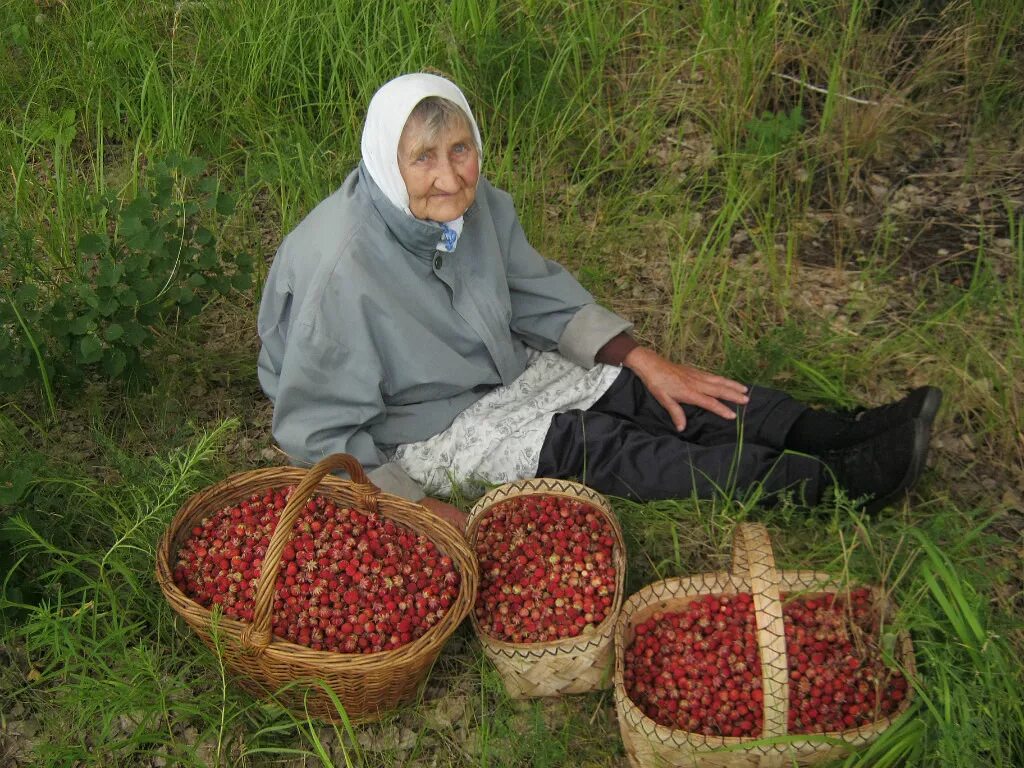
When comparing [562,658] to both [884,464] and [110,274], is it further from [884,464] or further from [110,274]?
[110,274]

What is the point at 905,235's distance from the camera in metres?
3.71

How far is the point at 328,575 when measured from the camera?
2.29 meters

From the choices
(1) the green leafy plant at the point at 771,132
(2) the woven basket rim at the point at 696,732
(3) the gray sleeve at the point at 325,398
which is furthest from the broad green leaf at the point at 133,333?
(1) the green leafy plant at the point at 771,132

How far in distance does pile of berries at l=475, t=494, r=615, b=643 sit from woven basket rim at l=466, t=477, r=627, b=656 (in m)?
0.02

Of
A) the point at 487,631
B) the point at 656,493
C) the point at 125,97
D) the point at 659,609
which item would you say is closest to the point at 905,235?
the point at 656,493

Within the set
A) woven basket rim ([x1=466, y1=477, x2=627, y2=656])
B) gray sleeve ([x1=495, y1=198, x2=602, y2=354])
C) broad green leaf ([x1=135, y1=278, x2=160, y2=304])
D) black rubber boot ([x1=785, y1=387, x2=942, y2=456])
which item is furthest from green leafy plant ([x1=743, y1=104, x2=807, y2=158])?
broad green leaf ([x1=135, y1=278, x2=160, y2=304])

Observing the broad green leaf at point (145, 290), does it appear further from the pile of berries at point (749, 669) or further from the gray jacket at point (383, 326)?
the pile of berries at point (749, 669)

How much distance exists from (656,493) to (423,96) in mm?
1253

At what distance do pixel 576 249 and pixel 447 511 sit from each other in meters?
1.45

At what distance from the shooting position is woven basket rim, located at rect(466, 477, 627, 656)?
7.30ft

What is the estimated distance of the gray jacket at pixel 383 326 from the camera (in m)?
2.48

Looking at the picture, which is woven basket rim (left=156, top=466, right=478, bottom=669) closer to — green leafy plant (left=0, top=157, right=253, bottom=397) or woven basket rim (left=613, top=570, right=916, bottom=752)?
woven basket rim (left=613, top=570, right=916, bottom=752)

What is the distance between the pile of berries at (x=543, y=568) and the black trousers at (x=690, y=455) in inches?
8.0

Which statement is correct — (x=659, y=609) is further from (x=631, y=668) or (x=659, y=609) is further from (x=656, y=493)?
(x=656, y=493)
